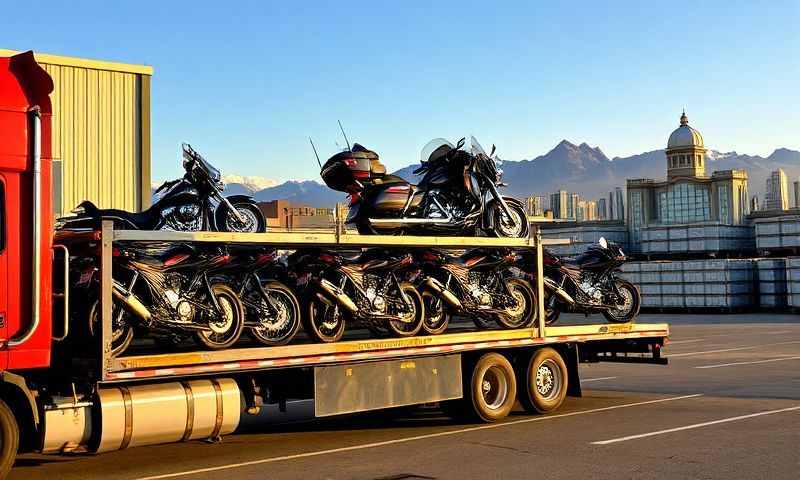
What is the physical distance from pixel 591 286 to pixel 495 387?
2.93 m

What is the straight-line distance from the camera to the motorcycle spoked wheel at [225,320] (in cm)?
1044

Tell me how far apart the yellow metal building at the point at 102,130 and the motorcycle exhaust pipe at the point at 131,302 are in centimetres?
1156

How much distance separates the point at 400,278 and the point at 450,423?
83.0 inches

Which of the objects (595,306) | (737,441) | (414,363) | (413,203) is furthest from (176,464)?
(595,306)

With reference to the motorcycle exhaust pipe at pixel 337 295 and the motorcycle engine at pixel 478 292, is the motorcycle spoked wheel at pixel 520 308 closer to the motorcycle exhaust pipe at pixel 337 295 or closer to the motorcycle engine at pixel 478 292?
the motorcycle engine at pixel 478 292

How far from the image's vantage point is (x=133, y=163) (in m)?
21.8

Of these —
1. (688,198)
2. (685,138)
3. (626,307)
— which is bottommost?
(626,307)

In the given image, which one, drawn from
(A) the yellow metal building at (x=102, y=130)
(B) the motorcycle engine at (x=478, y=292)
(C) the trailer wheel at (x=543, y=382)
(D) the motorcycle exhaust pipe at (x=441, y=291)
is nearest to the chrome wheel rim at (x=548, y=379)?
(C) the trailer wheel at (x=543, y=382)

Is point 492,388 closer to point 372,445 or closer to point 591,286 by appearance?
point 372,445

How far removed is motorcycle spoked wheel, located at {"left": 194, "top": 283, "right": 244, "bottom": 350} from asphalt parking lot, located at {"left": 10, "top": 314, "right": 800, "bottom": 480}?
4.13 ft

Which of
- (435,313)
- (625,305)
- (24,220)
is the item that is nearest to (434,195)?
(435,313)

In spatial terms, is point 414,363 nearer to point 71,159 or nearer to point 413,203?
point 413,203

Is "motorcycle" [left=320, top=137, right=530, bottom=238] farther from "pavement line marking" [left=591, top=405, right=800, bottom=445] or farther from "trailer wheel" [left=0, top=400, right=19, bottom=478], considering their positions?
"trailer wheel" [left=0, top=400, right=19, bottom=478]

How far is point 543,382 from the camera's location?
1380 centimetres
